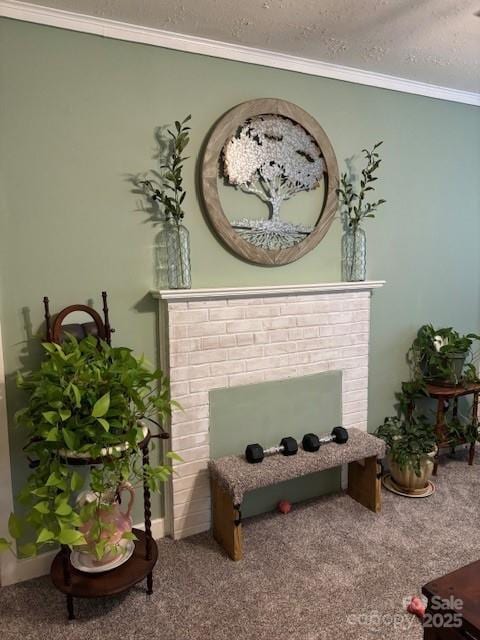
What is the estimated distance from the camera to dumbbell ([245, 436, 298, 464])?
224cm

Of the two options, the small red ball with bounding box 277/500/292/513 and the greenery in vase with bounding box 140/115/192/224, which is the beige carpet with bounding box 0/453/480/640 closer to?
the small red ball with bounding box 277/500/292/513

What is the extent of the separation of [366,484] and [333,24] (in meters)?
2.32

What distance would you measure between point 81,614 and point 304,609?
892 mm

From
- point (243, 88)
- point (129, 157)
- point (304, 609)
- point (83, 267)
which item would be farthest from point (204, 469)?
point (243, 88)

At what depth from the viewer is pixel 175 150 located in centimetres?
212

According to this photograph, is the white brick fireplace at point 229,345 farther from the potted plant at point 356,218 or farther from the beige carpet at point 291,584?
the beige carpet at point 291,584

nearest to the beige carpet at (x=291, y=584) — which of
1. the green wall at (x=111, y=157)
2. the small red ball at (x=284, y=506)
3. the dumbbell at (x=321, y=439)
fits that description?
the small red ball at (x=284, y=506)

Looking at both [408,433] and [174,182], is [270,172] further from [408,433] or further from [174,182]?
[408,433]

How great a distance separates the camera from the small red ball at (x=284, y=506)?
2.49 m

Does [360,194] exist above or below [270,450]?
above

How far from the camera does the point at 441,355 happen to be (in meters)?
2.89

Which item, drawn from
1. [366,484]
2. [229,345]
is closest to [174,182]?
[229,345]

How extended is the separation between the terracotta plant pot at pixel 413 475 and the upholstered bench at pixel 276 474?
0.23 metres

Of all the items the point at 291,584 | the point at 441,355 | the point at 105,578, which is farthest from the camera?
the point at 441,355
